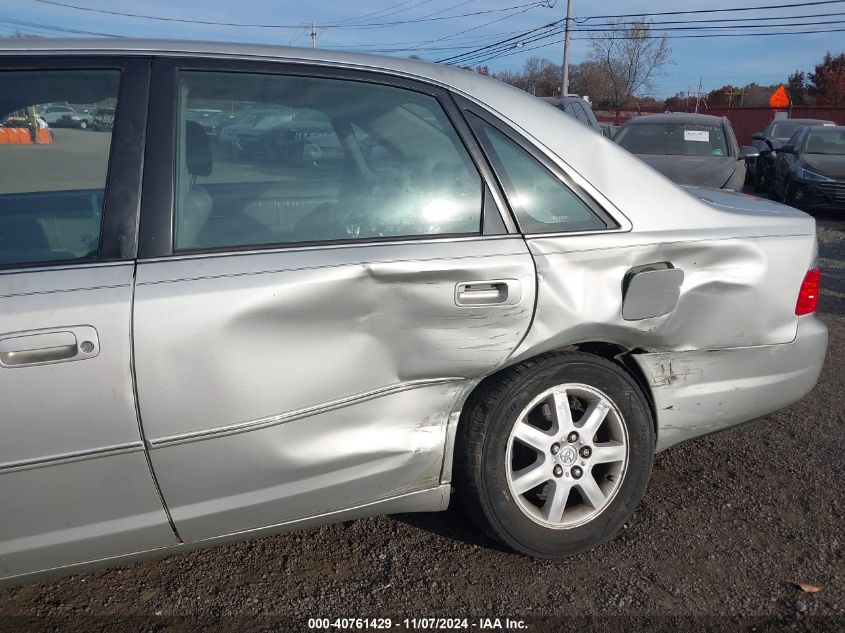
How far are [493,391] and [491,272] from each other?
0.42 meters

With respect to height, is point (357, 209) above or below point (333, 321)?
above

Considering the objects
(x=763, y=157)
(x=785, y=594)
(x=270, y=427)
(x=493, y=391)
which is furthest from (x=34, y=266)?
(x=763, y=157)

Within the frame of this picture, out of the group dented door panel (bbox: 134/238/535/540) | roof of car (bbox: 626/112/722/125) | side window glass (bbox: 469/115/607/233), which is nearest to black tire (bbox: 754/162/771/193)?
roof of car (bbox: 626/112/722/125)

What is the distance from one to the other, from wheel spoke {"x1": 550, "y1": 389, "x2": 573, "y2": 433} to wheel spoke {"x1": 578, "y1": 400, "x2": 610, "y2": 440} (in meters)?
0.06

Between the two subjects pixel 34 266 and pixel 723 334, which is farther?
pixel 723 334

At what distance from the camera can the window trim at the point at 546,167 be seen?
7.82 ft

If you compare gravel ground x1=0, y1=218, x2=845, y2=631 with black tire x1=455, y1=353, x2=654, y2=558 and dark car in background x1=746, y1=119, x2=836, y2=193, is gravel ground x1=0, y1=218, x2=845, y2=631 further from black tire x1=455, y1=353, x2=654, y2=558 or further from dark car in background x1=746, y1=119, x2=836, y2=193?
dark car in background x1=746, y1=119, x2=836, y2=193

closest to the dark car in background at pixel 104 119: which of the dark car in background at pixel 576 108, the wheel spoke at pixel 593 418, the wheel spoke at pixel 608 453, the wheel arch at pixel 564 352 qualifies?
→ the wheel arch at pixel 564 352

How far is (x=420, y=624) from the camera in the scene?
2311mm

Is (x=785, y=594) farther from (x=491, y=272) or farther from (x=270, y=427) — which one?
(x=270, y=427)

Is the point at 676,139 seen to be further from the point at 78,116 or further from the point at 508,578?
the point at 78,116

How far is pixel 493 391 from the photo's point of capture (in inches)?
94.1

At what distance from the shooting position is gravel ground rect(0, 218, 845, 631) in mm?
2336

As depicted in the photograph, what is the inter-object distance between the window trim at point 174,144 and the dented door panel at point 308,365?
0.16 feet
